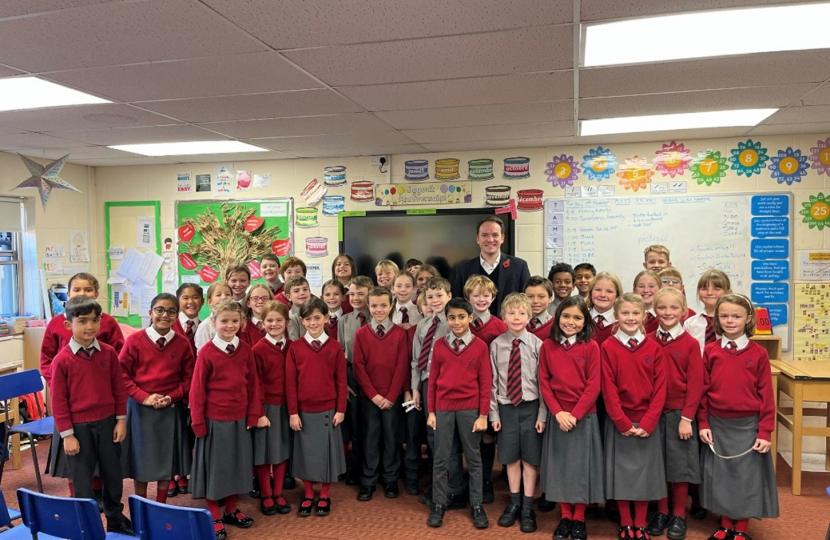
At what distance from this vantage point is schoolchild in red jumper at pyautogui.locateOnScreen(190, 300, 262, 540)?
283cm

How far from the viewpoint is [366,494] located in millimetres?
3291

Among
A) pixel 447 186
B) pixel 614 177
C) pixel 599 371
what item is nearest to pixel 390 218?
pixel 447 186

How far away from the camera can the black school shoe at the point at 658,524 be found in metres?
2.83

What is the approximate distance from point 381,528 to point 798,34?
2797mm

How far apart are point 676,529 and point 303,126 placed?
3062mm

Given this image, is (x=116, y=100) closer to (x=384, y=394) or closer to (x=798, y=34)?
(x=384, y=394)

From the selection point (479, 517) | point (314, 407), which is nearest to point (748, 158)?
point (479, 517)

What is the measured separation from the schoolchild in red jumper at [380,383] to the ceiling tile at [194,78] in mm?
1232

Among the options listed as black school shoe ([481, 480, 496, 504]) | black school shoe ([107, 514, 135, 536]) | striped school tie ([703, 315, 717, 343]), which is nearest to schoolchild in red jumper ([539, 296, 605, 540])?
black school shoe ([481, 480, 496, 504])

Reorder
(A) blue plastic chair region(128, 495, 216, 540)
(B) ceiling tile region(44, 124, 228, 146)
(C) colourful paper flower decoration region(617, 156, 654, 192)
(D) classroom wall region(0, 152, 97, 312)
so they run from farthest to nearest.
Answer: (D) classroom wall region(0, 152, 97, 312) → (C) colourful paper flower decoration region(617, 156, 654, 192) → (B) ceiling tile region(44, 124, 228, 146) → (A) blue plastic chair region(128, 495, 216, 540)

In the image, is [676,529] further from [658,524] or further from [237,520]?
[237,520]

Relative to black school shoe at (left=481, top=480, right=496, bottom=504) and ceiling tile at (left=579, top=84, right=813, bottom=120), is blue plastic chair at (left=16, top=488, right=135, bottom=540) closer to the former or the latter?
black school shoe at (left=481, top=480, right=496, bottom=504)

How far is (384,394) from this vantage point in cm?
329

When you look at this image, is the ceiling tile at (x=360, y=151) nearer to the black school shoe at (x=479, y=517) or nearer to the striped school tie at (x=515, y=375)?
the striped school tie at (x=515, y=375)
